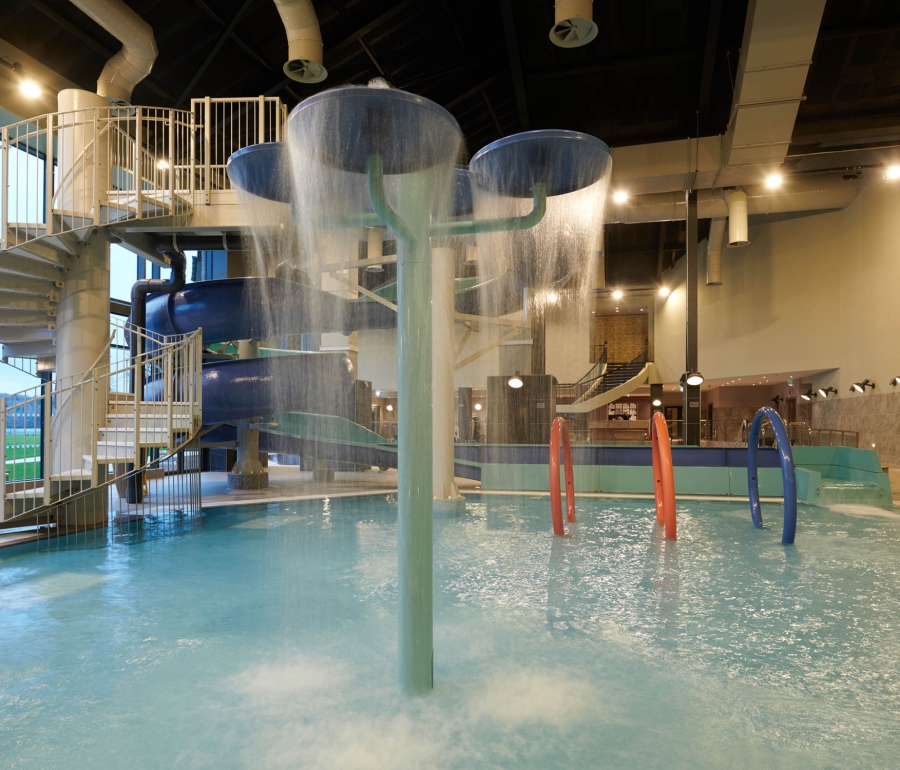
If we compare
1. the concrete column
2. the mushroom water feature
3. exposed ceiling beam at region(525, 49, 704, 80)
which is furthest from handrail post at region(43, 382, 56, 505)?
exposed ceiling beam at region(525, 49, 704, 80)

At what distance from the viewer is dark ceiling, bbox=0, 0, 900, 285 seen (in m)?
9.70

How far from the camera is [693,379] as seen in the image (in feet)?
40.0

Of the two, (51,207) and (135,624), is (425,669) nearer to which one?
(135,624)

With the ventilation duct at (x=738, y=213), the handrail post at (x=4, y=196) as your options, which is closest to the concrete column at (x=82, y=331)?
the handrail post at (x=4, y=196)

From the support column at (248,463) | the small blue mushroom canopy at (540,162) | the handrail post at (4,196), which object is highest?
the handrail post at (4,196)

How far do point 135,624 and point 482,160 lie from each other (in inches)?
146

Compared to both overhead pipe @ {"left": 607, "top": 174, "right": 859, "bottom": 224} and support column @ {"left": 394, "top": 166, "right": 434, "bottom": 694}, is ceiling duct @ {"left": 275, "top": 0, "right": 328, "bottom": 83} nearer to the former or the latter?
support column @ {"left": 394, "top": 166, "right": 434, "bottom": 694}

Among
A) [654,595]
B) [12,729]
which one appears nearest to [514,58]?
[654,595]

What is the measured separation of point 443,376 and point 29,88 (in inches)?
306

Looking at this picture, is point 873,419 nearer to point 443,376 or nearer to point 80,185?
point 443,376

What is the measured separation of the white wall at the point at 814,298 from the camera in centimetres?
1402

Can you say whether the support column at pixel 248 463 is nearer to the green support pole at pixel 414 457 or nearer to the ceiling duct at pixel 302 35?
the ceiling duct at pixel 302 35

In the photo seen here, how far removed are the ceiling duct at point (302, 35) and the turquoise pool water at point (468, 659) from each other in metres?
6.71

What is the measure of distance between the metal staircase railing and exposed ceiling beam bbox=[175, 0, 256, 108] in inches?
219
